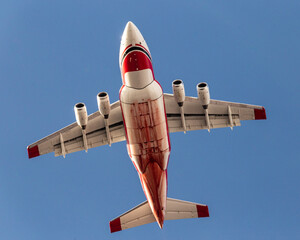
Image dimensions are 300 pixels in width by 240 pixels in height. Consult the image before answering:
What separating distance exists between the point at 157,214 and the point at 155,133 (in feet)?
17.6

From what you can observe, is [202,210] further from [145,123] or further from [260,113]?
[145,123]

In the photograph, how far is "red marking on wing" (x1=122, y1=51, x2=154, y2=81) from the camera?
101 ft

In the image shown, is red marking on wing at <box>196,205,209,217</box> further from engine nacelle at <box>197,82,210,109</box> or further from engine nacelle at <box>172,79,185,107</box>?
engine nacelle at <box>172,79,185,107</box>

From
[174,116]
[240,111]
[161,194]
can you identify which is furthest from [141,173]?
[240,111]

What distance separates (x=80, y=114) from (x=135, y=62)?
15.1ft

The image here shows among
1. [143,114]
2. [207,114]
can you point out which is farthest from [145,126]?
[207,114]

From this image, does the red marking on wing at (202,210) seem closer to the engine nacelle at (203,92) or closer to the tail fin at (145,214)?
the tail fin at (145,214)

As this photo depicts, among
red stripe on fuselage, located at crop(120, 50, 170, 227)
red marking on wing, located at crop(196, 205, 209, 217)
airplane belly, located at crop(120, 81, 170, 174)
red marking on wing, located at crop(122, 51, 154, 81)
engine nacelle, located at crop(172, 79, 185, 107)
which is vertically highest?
red marking on wing, located at crop(122, 51, 154, 81)

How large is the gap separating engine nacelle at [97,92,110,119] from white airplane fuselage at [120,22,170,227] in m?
1.35

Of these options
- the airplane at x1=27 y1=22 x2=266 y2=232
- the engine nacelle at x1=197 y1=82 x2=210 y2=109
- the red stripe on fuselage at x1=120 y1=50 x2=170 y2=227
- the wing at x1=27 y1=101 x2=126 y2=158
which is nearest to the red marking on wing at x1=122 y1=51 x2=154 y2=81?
the airplane at x1=27 y1=22 x2=266 y2=232

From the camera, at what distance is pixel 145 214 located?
118 ft

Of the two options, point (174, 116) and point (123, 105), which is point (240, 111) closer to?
point (174, 116)

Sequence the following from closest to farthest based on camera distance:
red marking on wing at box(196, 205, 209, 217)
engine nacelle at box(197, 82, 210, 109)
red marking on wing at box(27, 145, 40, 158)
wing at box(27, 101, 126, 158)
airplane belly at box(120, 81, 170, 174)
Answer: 1. airplane belly at box(120, 81, 170, 174)
2. engine nacelle at box(197, 82, 210, 109)
3. red marking on wing at box(27, 145, 40, 158)
4. wing at box(27, 101, 126, 158)
5. red marking on wing at box(196, 205, 209, 217)

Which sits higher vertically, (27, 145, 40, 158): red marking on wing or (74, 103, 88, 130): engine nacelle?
(74, 103, 88, 130): engine nacelle
